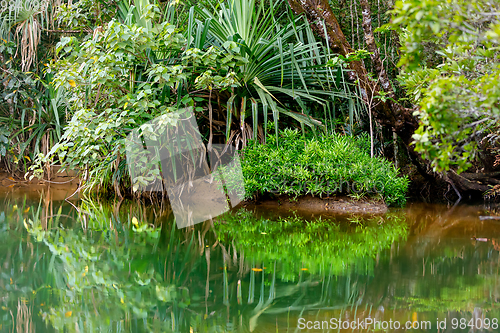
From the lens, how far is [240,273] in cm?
200

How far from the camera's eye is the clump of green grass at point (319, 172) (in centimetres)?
399

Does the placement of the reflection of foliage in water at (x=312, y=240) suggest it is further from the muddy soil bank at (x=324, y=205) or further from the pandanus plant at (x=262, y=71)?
the pandanus plant at (x=262, y=71)

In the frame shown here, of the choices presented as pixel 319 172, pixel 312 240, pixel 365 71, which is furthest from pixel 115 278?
pixel 365 71

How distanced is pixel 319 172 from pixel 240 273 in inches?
86.4

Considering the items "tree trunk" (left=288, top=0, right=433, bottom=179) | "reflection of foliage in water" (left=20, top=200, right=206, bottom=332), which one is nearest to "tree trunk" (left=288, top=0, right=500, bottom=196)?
"tree trunk" (left=288, top=0, right=433, bottom=179)

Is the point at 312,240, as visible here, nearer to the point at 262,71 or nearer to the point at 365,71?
the point at 262,71

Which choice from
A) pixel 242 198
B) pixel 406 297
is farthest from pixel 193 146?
pixel 406 297

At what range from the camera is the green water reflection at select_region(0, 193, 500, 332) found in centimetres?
149

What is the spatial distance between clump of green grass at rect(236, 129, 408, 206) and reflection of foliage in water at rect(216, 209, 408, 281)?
0.46 meters

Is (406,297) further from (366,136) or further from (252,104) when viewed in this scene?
(366,136)

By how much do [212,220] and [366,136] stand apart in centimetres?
245

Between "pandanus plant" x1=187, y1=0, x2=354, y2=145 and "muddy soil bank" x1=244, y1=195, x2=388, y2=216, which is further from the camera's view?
"pandanus plant" x1=187, y1=0, x2=354, y2=145

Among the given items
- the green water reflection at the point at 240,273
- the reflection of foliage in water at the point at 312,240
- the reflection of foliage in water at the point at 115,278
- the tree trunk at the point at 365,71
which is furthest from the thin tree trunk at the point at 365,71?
the reflection of foliage in water at the point at 115,278

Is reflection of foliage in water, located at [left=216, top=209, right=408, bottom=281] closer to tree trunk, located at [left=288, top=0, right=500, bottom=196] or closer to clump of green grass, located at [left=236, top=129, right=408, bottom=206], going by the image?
clump of green grass, located at [left=236, top=129, right=408, bottom=206]
